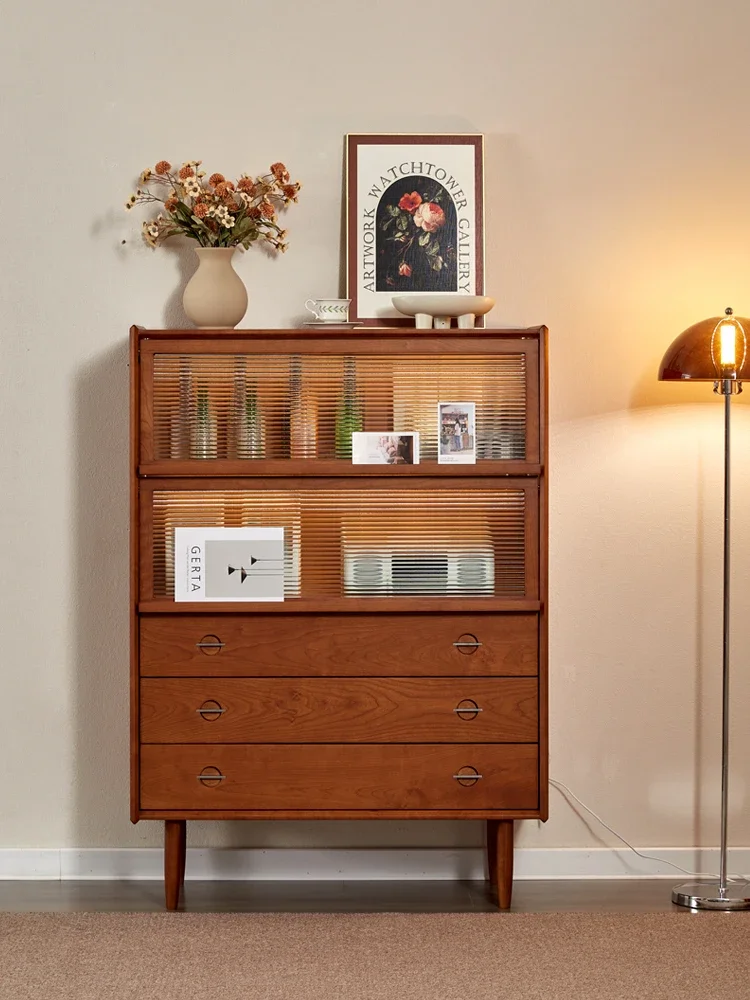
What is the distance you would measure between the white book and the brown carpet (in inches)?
34.3

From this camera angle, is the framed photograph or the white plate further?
the framed photograph

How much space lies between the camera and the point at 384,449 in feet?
9.25

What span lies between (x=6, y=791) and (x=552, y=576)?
177cm

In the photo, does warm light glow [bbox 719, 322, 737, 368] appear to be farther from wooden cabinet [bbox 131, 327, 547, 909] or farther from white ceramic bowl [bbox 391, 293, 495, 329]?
white ceramic bowl [bbox 391, 293, 495, 329]

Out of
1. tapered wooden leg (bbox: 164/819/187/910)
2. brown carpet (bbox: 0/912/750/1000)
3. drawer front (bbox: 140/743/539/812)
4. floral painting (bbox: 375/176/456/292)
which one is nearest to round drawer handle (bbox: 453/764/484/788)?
drawer front (bbox: 140/743/539/812)

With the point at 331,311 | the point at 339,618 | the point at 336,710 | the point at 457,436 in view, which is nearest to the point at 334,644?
the point at 339,618

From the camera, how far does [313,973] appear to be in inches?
99.0

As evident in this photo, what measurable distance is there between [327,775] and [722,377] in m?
1.50

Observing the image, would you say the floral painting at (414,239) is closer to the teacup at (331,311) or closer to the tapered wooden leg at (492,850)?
the teacup at (331,311)

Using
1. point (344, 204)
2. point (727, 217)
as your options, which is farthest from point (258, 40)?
point (727, 217)

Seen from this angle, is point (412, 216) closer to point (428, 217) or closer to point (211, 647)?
point (428, 217)

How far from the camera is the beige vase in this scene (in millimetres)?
2975


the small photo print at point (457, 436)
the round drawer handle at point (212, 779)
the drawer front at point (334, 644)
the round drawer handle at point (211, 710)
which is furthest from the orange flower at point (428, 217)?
the round drawer handle at point (212, 779)

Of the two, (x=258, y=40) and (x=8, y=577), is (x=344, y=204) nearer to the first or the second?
(x=258, y=40)
